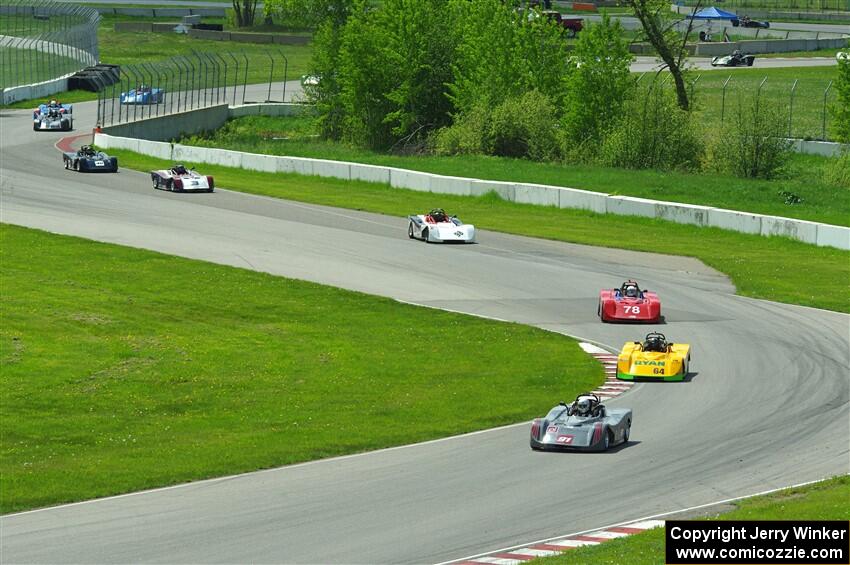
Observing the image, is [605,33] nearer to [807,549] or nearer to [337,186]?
[337,186]

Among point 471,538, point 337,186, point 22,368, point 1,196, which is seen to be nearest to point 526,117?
point 337,186

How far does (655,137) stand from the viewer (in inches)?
2569

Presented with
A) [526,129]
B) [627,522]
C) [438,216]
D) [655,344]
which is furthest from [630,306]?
[526,129]

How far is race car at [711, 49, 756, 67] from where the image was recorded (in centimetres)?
11494

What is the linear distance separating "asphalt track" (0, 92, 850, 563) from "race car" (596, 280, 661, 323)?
349 millimetres

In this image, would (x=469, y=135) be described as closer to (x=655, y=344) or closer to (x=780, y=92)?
(x=780, y=92)

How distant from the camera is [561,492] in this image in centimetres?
2202

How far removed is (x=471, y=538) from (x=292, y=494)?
3.80 metres

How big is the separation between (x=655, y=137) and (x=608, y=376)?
3565 centimetres

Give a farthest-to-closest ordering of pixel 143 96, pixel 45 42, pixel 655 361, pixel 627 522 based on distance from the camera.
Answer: pixel 45 42 < pixel 143 96 < pixel 655 361 < pixel 627 522

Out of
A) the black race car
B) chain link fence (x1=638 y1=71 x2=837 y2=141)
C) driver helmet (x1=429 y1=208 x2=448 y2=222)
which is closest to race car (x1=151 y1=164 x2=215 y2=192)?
driver helmet (x1=429 y1=208 x2=448 y2=222)

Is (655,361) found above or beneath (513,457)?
above

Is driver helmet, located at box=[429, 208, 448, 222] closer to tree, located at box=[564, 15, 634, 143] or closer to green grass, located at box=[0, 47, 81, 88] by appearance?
tree, located at box=[564, 15, 634, 143]

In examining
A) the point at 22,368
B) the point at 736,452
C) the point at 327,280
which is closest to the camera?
the point at 736,452
